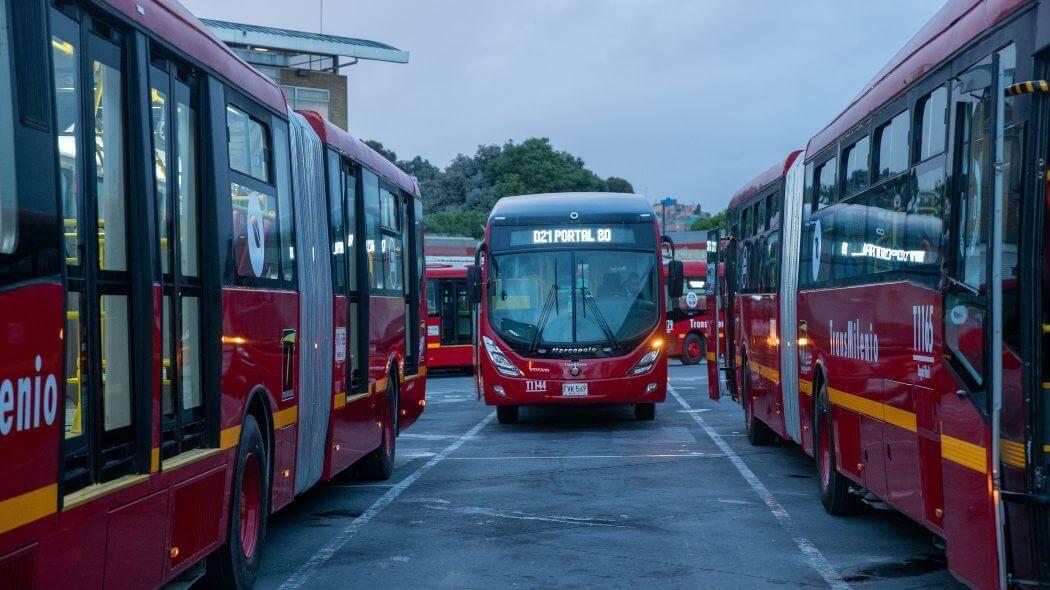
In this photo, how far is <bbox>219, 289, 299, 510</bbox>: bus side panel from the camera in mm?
7449

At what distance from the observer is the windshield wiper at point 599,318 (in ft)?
62.7

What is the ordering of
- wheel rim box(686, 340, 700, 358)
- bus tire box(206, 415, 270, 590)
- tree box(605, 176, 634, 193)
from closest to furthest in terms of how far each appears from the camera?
bus tire box(206, 415, 270, 590) → wheel rim box(686, 340, 700, 358) → tree box(605, 176, 634, 193)

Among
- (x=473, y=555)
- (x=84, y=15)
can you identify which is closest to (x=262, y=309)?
(x=473, y=555)

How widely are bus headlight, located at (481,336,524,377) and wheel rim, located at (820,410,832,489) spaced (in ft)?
27.0

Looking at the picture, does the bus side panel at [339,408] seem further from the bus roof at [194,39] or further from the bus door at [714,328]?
the bus door at [714,328]

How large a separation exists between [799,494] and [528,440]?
20.4ft

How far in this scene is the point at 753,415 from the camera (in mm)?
16484

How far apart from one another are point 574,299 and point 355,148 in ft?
24.0

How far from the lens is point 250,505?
326 inches

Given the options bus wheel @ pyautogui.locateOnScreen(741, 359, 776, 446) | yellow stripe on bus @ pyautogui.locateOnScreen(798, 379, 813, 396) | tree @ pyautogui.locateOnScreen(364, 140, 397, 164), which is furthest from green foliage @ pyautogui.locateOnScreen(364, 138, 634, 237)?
yellow stripe on bus @ pyautogui.locateOnScreen(798, 379, 813, 396)

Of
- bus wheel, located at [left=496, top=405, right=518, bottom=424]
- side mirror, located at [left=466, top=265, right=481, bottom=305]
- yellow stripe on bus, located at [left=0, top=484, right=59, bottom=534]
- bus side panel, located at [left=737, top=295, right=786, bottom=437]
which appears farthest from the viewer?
bus wheel, located at [left=496, top=405, right=518, bottom=424]

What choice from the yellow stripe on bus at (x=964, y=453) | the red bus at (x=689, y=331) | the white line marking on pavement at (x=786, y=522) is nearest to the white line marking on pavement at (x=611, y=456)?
the white line marking on pavement at (x=786, y=522)

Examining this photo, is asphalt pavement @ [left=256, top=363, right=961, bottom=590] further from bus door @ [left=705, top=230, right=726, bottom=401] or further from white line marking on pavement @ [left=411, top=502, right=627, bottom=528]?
bus door @ [left=705, top=230, right=726, bottom=401]

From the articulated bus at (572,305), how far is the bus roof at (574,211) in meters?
0.02
